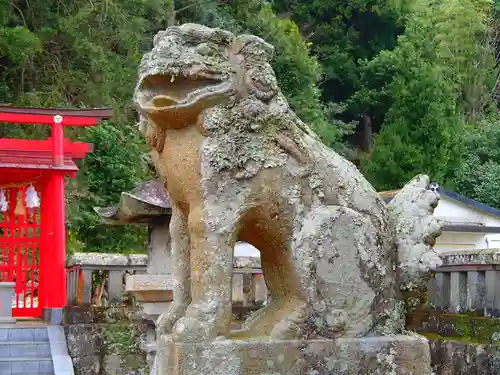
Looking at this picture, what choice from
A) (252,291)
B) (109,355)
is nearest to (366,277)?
(252,291)

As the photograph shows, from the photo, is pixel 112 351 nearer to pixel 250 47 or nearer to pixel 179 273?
pixel 179 273

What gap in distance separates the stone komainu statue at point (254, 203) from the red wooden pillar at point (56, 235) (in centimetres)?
741

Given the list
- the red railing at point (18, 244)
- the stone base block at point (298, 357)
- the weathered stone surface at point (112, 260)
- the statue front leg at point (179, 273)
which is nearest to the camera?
the stone base block at point (298, 357)

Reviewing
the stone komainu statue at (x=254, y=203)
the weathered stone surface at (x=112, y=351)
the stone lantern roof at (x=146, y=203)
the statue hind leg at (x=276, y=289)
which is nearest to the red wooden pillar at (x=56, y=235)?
the weathered stone surface at (x=112, y=351)

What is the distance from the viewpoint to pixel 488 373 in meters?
4.52

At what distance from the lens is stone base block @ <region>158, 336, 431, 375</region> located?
289 cm

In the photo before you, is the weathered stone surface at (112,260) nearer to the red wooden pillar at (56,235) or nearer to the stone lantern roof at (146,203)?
the stone lantern roof at (146,203)

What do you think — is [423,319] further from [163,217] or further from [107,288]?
[107,288]

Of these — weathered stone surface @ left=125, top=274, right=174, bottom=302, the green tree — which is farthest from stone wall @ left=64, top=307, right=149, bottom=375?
the green tree

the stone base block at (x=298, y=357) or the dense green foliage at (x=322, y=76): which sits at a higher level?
the dense green foliage at (x=322, y=76)

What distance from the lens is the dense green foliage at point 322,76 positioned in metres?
15.0

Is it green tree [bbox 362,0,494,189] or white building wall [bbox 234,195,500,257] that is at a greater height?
green tree [bbox 362,0,494,189]

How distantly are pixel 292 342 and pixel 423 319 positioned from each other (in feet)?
8.66

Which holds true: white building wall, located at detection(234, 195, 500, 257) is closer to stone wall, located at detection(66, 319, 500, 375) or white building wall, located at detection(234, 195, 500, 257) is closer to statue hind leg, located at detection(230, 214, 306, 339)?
stone wall, located at detection(66, 319, 500, 375)
